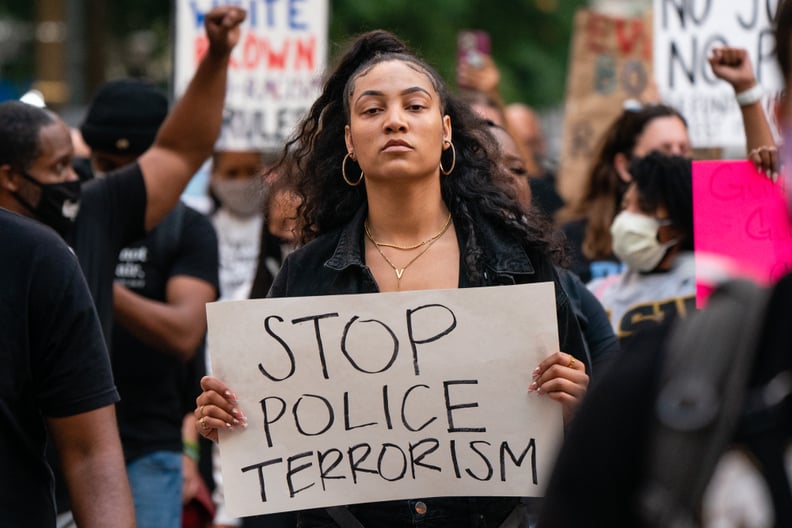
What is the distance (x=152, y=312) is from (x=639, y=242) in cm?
182

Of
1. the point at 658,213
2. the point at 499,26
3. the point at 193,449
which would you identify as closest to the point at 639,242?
the point at 658,213

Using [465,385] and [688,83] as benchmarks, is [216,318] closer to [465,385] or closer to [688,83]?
[465,385]

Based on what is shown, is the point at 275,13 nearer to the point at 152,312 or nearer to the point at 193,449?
the point at 193,449

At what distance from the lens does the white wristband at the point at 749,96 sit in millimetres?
4969

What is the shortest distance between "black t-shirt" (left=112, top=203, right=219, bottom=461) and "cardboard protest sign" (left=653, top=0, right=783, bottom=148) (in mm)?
2673

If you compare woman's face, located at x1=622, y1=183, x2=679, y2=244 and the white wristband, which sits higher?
the white wristband

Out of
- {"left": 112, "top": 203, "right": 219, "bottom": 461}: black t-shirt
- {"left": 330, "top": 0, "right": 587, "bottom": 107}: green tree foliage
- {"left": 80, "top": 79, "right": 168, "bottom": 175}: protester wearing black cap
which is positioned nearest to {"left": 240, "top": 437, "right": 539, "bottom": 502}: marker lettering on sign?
{"left": 112, "top": 203, "right": 219, "bottom": 461}: black t-shirt

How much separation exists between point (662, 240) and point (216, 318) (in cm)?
205

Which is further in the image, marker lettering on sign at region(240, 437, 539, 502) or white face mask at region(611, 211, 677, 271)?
white face mask at region(611, 211, 677, 271)

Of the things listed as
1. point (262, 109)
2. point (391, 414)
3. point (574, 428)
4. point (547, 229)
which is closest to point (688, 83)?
point (262, 109)

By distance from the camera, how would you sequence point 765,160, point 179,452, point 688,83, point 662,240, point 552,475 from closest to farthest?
point 552,475, point 765,160, point 662,240, point 179,452, point 688,83

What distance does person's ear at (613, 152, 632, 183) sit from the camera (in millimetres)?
5992

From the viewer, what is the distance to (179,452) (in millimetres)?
5512

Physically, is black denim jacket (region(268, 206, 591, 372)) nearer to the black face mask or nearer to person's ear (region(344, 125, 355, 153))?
person's ear (region(344, 125, 355, 153))
